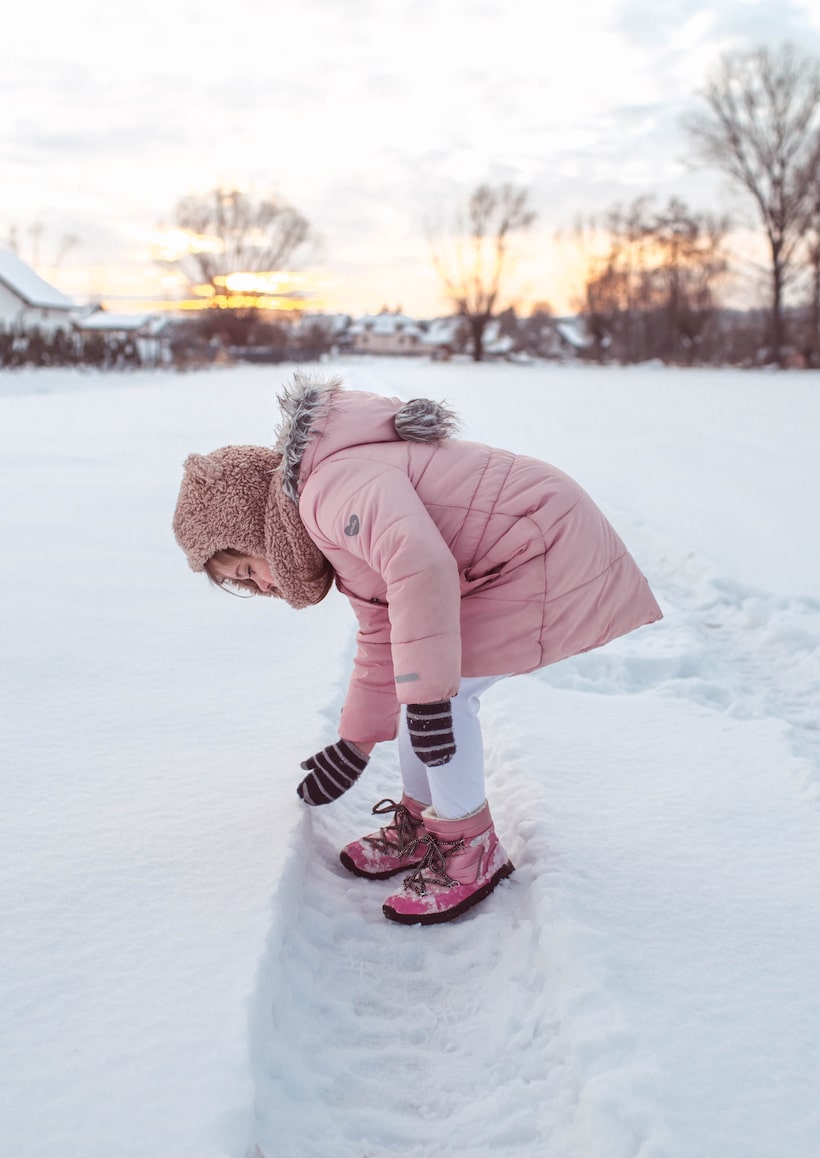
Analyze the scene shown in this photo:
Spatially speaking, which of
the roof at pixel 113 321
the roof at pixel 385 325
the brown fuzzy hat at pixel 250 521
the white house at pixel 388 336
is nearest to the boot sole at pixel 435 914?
the brown fuzzy hat at pixel 250 521

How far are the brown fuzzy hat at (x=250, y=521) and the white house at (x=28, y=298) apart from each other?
116 feet

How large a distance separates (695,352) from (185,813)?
40007 millimetres

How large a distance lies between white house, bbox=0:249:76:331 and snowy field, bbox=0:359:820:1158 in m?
34.5

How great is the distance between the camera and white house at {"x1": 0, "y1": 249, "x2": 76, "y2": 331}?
35312mm

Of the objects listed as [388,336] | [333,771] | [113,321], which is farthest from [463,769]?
[388,336]

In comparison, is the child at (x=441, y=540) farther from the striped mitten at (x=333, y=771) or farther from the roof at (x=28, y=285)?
the roof at (x=28, y=285)

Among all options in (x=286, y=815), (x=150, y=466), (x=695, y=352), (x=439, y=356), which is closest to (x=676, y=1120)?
(x=286, y=815)

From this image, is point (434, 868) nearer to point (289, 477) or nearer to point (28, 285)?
point (289, 477)

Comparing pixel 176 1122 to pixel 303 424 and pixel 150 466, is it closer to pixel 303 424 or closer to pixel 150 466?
pixel 303 424

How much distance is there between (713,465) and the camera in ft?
25.6

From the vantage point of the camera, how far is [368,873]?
6.58 ft

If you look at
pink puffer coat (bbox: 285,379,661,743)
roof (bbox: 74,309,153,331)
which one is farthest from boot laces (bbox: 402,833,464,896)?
roof (bbox: 74,309,153,331)

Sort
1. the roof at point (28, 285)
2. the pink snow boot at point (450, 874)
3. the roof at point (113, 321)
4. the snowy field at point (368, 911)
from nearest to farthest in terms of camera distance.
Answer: the snowy field at point (368, 911) → the pink snow boot at point (450, 874) → the roof at point (28, 285) → the roof at point (113, 321)

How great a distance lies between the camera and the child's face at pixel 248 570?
189 centimetres
